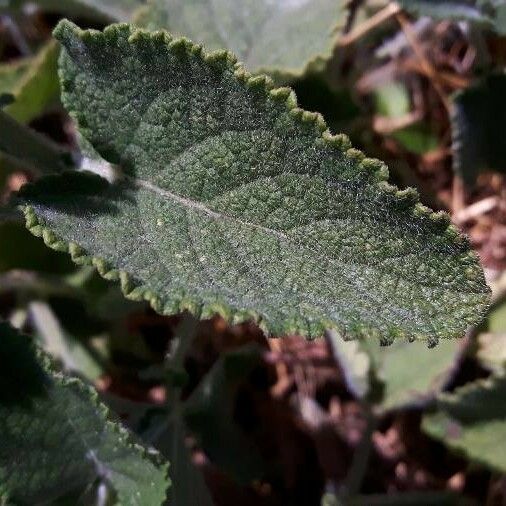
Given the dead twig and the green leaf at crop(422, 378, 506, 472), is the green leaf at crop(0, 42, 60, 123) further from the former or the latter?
the green leaf at crop(422, 378, 506, 472)

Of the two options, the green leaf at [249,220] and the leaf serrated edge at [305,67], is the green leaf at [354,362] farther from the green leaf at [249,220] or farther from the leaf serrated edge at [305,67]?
the green leaf at [249,220]

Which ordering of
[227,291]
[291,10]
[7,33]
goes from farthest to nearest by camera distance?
[7,33] < [291,10] < [227,291]

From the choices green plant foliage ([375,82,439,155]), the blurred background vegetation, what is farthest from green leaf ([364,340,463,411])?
green plant foliage ([375,82,439,155])

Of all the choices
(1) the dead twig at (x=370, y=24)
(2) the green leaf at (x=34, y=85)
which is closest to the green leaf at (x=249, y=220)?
(2) the green leaf at (x=34, y=85)

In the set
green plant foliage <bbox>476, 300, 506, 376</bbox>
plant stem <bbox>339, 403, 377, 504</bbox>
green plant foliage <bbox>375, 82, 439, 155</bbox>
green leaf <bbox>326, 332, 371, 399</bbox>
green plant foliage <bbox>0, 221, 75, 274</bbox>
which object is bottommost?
green plant foliage <bbox>0, 221, 75, 274</bbox>

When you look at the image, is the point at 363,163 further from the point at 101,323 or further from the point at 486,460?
the point at 101,323

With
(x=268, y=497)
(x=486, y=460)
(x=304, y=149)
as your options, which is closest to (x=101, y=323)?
(x=268, y=497)
